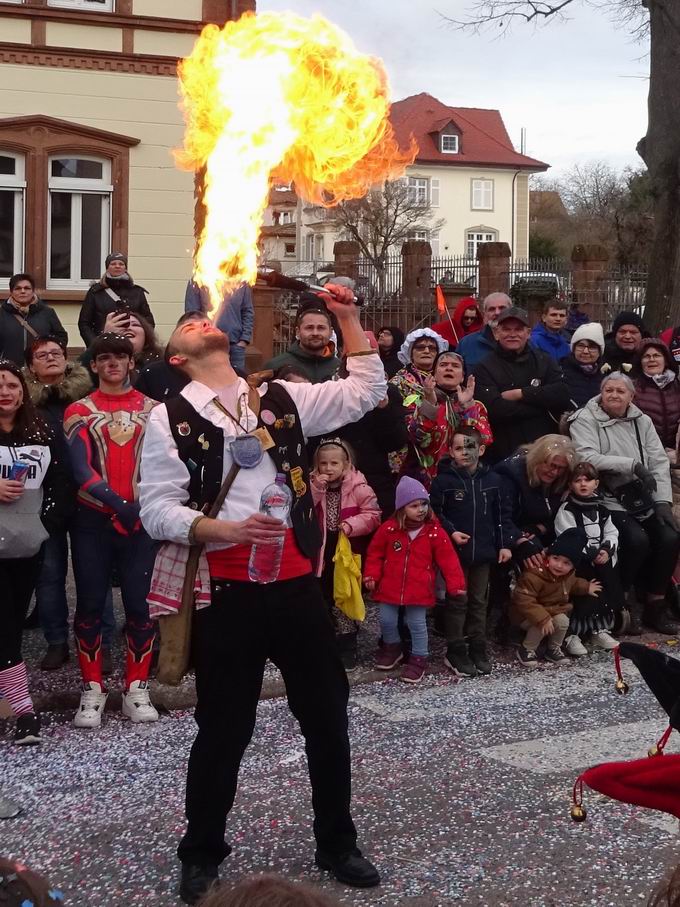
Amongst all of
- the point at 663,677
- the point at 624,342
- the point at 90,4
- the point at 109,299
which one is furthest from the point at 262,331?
the point at 663,677

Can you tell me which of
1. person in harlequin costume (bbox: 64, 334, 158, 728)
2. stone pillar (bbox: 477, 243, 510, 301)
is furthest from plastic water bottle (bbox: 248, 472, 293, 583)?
stone pillar (bbox: 477, 243, 510, 301)

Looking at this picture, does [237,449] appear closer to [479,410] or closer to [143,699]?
[143,699]

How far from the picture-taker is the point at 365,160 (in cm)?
551

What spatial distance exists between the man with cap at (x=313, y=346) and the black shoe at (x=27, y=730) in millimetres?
2395

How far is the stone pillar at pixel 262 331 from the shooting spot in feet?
48.0

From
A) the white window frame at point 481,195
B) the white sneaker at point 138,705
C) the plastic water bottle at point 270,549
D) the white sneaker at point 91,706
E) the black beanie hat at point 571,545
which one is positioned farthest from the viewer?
the white window frame at point 481,195

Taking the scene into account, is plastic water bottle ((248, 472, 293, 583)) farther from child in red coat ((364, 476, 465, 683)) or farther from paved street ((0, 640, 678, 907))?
child in red coat ((364, 476, 465, 683))

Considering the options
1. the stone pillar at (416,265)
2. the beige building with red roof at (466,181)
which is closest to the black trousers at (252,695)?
the stone pillar at (416,265)

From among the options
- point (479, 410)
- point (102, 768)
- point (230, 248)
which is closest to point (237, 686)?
point (102, 768)

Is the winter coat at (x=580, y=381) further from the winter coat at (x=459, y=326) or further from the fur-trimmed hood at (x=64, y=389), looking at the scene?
the fur-trimmed hood at (x=64, y=389)

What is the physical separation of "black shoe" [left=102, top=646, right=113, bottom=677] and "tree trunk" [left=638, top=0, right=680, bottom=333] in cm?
1089

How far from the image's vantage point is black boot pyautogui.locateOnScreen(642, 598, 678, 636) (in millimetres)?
8383

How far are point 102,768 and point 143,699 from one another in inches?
29.9

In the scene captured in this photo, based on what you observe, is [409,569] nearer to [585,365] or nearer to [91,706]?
[91,706]
